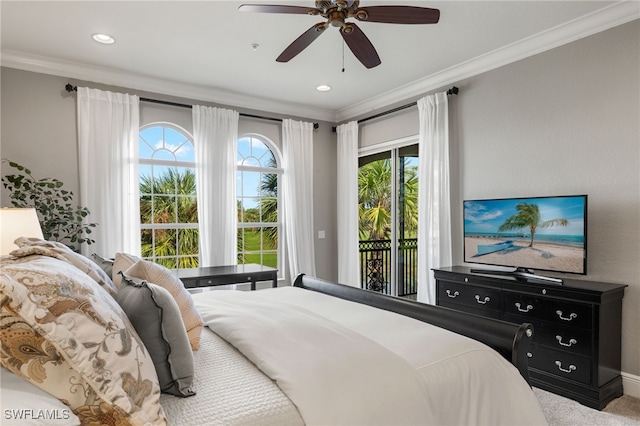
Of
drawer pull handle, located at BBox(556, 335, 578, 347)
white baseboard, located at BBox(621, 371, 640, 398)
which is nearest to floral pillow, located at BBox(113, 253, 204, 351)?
drawer pull handle, located at BBox(556, 335, 578, 347)

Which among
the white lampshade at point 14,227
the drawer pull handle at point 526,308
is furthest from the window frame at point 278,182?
the drawer pull handle at point 526,308

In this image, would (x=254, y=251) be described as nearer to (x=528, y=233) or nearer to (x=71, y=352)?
(x=528, y=233)

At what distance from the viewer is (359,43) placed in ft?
7.86

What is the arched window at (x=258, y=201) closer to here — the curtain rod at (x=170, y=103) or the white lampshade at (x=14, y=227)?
the curtain rod at (x=170, y=103)

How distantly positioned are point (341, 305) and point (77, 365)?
→ 153 centimetres

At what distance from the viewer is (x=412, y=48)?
3.43 metres

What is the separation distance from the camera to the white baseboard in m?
2.70

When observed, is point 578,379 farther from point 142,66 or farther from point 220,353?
point 142,66

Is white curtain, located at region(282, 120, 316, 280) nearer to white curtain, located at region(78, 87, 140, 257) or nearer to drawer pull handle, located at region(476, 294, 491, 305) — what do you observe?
white curtain, located at region(78, 87, 140, 257)

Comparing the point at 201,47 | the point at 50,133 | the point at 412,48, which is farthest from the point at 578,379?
the point at 50,133

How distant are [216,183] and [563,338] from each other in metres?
3.69

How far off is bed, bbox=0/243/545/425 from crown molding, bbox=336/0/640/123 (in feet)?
8.38

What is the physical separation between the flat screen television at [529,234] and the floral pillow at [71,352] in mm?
2889

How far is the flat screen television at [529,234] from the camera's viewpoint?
283cm
